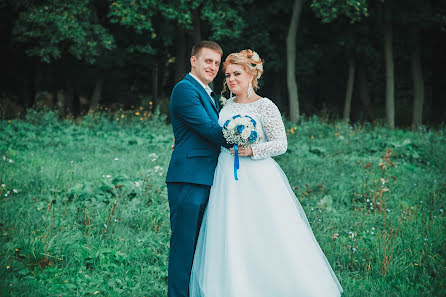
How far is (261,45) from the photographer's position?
1986cm

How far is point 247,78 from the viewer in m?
3.96

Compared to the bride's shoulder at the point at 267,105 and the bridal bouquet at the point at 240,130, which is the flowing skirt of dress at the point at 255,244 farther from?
the bride's shoulder at the point at 267,105

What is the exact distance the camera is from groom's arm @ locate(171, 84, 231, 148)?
3502 mm

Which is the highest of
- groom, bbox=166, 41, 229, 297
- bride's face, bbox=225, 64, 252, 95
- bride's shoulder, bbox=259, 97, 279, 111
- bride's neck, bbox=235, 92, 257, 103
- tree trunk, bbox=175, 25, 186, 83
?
tree trunk, bbox=175, 25, 186, 83

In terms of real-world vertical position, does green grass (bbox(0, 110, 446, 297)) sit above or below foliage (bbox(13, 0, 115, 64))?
below

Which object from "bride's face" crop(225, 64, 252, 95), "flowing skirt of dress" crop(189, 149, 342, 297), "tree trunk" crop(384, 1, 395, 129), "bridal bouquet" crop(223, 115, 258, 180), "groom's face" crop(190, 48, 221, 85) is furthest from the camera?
"tree trunk" crop(384, 1, 395, 129)

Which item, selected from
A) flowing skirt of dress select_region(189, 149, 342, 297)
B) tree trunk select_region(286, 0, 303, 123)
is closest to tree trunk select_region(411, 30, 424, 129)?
tree trunk select_region(286, 0, 303, 123)

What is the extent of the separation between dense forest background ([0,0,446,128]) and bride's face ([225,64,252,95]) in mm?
10429

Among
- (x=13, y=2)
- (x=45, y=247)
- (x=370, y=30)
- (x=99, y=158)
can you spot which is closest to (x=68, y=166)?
(x=99, y=158)

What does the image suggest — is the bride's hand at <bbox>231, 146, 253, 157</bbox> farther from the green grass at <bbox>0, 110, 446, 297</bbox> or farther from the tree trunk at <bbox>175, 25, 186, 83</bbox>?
the tree trunk at <bbox>175, 25, 186, 83</bbox>

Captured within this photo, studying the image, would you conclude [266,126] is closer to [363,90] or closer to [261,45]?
[261,45]

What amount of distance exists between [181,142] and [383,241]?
2728mm

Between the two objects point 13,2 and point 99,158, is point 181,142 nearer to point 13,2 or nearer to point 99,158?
point 99,158

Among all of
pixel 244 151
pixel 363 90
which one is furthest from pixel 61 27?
pixel 363 90
